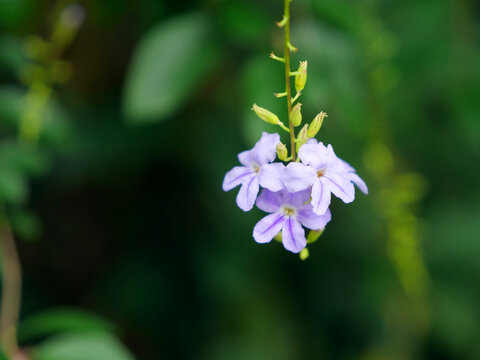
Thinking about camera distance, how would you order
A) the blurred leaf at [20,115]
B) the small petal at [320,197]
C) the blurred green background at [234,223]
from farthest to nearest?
the blurred green background at [234,223] < the blurred leaf at [20,115] < the small petal at [320,197]

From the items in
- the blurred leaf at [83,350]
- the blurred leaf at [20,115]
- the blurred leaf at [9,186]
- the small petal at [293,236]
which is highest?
the blurred leaf at [20,115]

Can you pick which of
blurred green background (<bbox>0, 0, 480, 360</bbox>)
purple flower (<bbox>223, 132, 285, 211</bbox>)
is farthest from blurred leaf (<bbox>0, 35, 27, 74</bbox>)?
purple flower (<bbox>223, 132, 285, 211</bbox>)

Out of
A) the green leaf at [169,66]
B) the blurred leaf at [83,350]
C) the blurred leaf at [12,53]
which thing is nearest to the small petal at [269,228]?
the blurred leaf at [83,350]

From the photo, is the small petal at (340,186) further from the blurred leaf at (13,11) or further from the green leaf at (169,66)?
the blurred leaf at (13,11)

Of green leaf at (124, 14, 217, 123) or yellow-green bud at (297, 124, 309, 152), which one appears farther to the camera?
green leaf at (124, 14, 217, 123)

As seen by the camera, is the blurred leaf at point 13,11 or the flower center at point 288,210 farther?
the blurred leaf at point 13,11

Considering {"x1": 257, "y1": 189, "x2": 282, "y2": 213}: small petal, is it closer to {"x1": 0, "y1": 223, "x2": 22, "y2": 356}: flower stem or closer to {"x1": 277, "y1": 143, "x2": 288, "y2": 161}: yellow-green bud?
{"x1": 277, "y1": 143, "x2": 288, "y2": 161}: yellow-green bud
